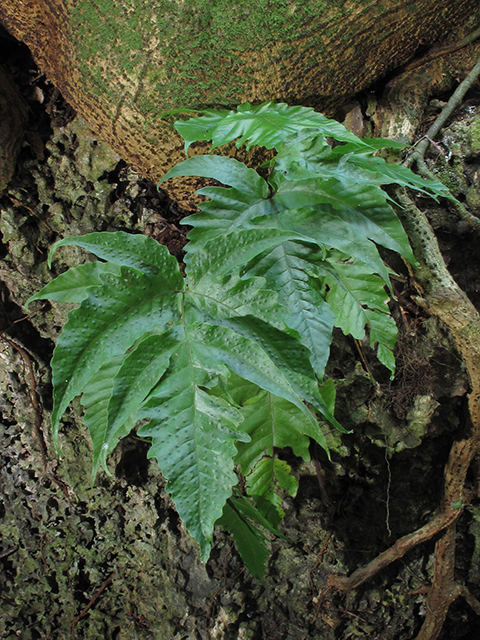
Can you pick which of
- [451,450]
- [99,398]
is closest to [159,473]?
[99,398]

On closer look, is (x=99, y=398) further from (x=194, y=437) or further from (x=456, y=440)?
(x=456, y=440)

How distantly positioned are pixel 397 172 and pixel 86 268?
0.85 m

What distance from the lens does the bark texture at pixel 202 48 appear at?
129cm

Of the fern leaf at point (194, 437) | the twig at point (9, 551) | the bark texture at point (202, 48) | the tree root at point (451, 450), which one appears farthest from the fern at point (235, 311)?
the twig at point (9, 551)

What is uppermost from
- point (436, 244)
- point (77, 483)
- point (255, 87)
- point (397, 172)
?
point (255, 87)

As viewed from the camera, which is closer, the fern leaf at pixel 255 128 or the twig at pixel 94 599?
the fern leaf at pixel 255 128

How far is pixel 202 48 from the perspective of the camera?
4.28 ft

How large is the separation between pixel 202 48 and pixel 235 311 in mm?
902

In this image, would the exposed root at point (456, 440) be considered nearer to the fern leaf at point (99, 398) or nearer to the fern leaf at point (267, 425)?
the fern leaf at point (267, 425)

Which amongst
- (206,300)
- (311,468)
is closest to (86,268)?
(206,300)

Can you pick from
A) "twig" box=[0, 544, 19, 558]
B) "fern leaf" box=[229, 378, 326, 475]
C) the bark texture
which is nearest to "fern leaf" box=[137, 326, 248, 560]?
"fern leaf" box=[229, 378, 326, 475]

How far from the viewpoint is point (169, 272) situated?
3.25 ft

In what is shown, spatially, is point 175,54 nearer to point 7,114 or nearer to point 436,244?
point 7,114

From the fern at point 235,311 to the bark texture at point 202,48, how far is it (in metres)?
0.18
